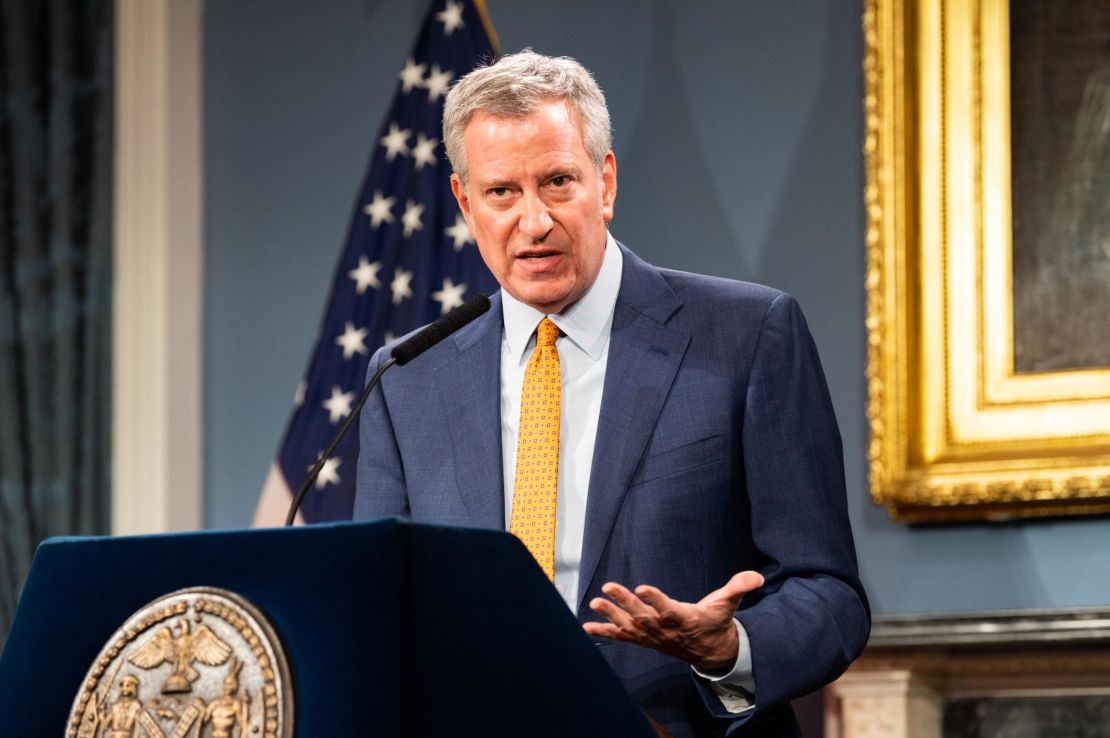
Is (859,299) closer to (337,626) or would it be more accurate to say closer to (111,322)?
(111,322)

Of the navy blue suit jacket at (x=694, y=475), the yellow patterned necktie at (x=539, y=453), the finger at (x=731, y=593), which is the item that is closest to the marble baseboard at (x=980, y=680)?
the navy blue suit jacket at (x=694, y=475)

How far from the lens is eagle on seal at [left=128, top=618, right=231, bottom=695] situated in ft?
4.72

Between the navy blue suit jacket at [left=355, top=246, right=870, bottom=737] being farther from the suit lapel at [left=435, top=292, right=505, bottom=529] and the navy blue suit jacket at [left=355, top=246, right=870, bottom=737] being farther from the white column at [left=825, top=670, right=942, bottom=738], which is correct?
the white column at [left=825, top=670, right=942, bottom=738]

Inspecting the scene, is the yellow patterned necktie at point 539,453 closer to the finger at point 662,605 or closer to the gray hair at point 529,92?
the gray hair at point 529,92

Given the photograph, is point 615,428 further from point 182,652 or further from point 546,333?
point 182,652

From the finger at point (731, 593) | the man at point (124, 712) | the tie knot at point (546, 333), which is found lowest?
the man at point (124, 712)

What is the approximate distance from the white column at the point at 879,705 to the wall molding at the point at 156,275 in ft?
7.16

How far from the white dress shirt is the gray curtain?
290 centimetres

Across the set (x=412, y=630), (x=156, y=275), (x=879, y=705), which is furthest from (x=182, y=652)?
(x=156, y=275)

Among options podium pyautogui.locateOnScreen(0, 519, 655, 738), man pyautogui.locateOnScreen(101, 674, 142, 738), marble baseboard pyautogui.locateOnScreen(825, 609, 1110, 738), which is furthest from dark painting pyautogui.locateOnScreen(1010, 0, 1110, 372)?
man pyautogui.locateOnScreen(101, 674, 142, 738)

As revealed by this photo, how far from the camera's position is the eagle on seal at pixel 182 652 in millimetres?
1438

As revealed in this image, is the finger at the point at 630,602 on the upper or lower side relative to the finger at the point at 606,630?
upper

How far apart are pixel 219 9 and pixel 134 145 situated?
1.86ft

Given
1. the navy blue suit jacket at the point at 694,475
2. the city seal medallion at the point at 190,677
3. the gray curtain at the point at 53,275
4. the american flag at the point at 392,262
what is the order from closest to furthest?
the city seal medallion at the point at 190,677
the navy blue suit jacket at the point at 694,475
the american flag at the point at 392,262
the gray curtain at the point at 53,275
